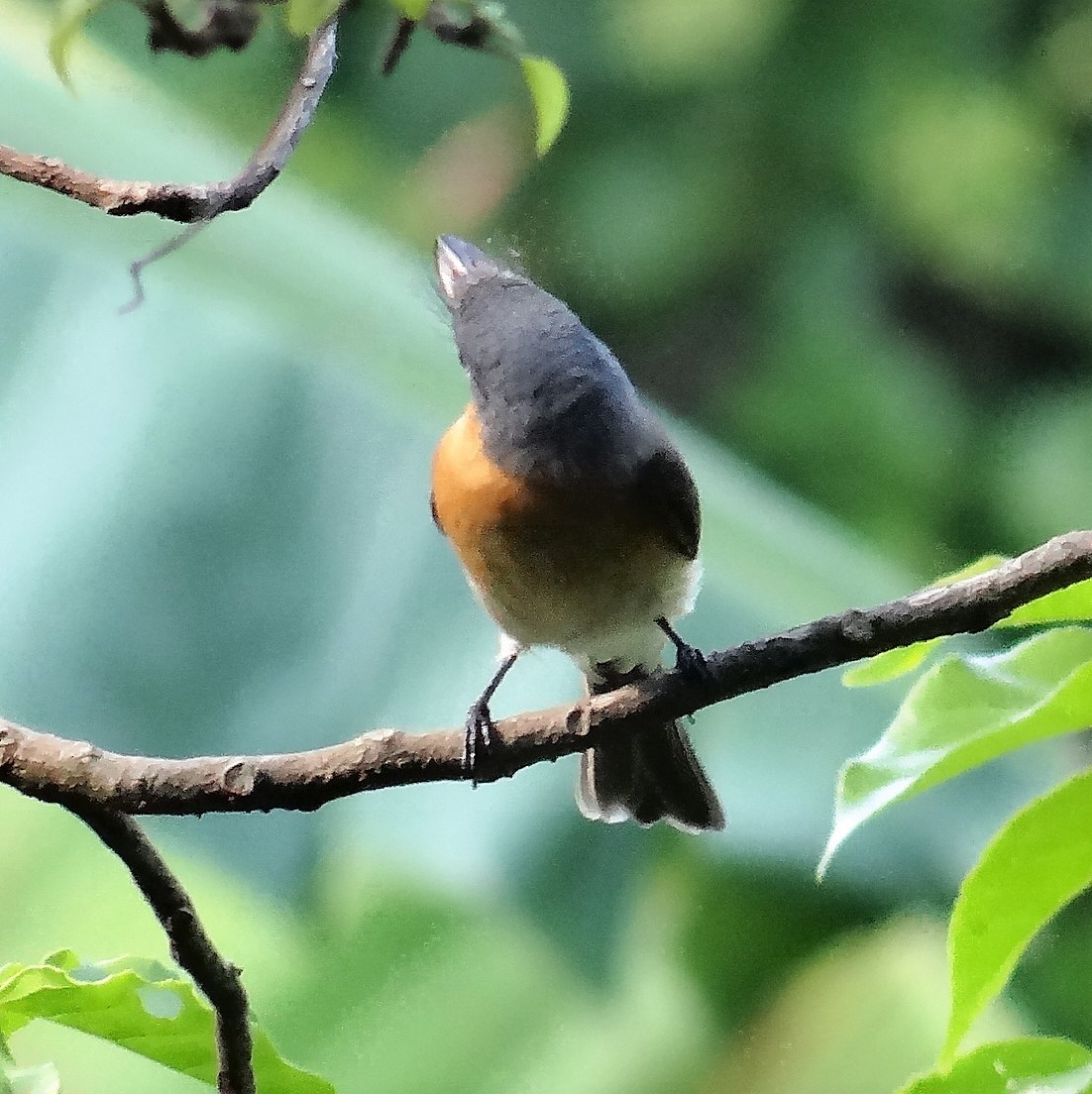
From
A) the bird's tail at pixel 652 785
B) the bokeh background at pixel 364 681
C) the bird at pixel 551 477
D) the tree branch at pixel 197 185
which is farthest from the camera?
the bokeh background at pixel 364 681

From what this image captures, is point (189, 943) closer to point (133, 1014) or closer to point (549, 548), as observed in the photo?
point (133, 1014)

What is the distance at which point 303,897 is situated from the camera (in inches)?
50.2

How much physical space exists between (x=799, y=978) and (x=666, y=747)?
432 millimetres

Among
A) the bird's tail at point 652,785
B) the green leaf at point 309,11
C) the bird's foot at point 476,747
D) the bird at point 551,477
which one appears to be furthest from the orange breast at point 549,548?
the green leaf at point 309,11

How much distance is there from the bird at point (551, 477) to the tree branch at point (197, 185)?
1.11 ft

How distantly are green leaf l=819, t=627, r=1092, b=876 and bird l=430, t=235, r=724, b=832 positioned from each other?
12.7 inches

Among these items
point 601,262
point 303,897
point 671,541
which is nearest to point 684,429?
point 601,262

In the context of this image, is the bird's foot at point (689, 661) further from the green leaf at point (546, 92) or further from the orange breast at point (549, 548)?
the green leaf at point (546, 92)

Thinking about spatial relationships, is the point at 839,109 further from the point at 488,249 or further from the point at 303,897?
the point at 303,897

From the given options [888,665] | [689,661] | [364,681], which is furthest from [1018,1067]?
[364,681]

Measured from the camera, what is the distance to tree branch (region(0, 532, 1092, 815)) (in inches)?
24.6

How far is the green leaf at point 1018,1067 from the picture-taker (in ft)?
1.91

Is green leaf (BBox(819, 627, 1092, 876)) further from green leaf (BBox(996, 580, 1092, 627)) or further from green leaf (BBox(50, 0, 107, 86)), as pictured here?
green leaf (BBox(50, 0, 107, 86))

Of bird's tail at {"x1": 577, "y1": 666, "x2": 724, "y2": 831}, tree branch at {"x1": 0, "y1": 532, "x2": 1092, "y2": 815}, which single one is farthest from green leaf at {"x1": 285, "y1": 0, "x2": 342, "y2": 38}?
bird's tail at {"x1": 577, "y1": 666, "x2": 724, "y2": 831}
